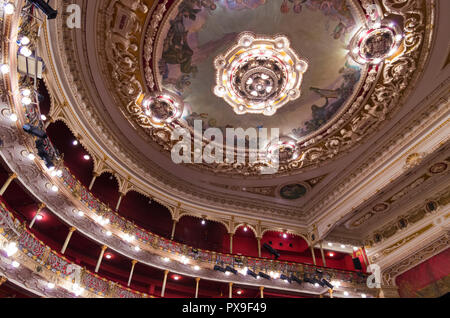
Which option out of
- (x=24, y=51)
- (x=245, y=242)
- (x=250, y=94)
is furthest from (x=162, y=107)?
(x=245, y=242)

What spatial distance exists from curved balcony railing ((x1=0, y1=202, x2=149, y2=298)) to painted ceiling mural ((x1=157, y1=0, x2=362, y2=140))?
24.4 ft

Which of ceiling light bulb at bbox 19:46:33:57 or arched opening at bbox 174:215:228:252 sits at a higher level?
arched opening at bbox 174:215:228:252

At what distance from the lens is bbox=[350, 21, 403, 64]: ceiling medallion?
10555 mm

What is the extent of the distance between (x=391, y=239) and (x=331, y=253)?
11.0 feet

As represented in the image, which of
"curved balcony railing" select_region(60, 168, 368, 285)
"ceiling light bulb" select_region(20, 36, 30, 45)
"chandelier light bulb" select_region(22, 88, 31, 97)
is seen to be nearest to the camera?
"ceiling light bulb" select_region(20, 36, 30, 45)

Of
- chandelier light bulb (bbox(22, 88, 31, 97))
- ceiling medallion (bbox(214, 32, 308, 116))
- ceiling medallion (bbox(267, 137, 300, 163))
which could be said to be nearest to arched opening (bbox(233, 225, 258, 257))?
ceiling medallion (bbox(267, 137, 300, 163))

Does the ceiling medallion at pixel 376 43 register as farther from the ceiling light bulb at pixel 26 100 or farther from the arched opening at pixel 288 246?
the ceiling light bulb at pixel 26 100

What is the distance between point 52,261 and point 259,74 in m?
10.6

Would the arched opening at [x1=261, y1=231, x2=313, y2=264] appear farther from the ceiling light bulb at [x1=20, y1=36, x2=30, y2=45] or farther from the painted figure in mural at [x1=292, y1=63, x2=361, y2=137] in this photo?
the ceiling light bulb at [x1=20, y1=36, x2=30, y2=45]

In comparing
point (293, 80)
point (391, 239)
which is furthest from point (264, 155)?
point (391, 239)

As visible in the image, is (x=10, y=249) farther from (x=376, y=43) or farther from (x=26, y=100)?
(x=376, y=43)

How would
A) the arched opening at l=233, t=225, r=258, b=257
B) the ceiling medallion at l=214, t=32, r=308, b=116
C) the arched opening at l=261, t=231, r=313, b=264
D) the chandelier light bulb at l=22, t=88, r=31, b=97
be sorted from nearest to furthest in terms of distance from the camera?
1. the chandelier light bulb at l=22, t=88, r=31, b=97
2. the ceiling medallion at l=214, t=32, r=308, b=116
3. the arched opening at l=233, t=225, r=258, b=257
4. the arched opening at l=261, t=231, r=313, b=264

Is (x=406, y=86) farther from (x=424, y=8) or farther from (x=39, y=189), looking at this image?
(x=39, y=189)

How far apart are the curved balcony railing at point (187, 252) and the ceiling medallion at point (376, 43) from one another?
398 inches
